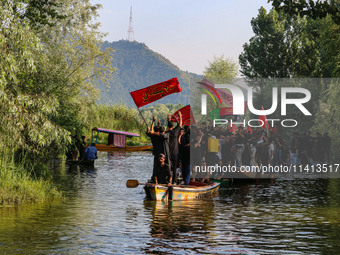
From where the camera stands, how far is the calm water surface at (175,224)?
12.5 meters

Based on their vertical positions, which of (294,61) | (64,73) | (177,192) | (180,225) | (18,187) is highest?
(294,61)

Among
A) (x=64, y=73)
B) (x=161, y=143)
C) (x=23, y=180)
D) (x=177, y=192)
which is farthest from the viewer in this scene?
(x=64, y=73)

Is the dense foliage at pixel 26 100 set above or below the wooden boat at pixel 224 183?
above

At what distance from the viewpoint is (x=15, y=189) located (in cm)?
1797

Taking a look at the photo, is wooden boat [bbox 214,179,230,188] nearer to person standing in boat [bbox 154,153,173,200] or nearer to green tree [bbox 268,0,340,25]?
person standing in boat [bbox 154,153,173,200]

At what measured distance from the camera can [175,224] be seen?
51.2 feet

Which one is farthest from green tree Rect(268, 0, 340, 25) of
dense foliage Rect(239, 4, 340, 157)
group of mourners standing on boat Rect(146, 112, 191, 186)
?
dense foliage Rect(239, 4, 340, 157)

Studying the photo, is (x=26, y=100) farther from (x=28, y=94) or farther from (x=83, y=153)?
(x=83, y=153)

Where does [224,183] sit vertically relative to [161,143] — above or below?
below

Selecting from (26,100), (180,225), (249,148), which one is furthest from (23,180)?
(249,148)

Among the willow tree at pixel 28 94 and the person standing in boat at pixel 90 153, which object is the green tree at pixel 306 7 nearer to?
the willow tree at pixel 28 94

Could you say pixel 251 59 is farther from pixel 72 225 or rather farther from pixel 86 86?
pixel 72 225

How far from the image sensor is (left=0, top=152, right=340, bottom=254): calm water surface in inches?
492

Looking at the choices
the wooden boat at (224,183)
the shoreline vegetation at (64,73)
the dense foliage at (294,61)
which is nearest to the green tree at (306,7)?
the shoreline vegetation at (64,73)
